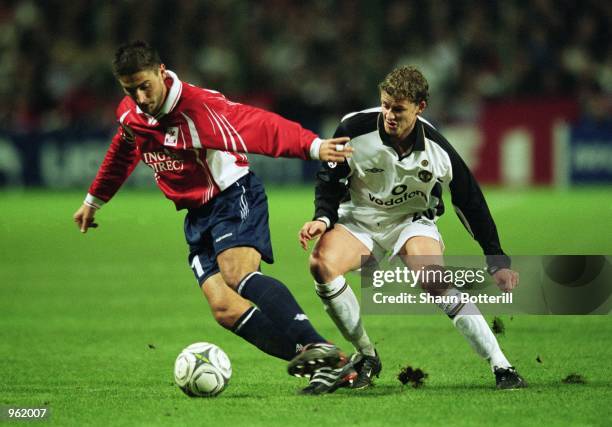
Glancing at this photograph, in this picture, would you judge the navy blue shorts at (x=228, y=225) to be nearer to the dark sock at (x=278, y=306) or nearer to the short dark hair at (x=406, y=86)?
the dark sock at (x=278, y=306)

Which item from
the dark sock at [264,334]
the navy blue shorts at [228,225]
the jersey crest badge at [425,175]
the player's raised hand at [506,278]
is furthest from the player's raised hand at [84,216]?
the player's raised hand at [506,278]

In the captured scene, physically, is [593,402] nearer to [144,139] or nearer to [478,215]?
[478,215]

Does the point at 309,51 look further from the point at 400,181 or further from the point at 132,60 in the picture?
the point at 132,60

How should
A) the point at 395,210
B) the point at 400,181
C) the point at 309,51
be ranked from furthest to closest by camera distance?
the point at 309,51
the point at 395,210
the point at 400,181

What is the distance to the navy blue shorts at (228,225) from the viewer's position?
6066mm

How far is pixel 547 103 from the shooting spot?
20281mm

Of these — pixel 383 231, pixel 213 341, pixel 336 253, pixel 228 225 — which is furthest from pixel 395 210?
pixel 213 341

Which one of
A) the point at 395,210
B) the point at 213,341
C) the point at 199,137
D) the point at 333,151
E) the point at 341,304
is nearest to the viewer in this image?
the point at 333,151

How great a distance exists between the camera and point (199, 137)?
6023 mm

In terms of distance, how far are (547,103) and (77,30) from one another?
876cm

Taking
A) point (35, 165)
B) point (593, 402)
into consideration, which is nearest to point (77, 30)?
point (35, 165)

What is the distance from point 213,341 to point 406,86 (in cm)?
279

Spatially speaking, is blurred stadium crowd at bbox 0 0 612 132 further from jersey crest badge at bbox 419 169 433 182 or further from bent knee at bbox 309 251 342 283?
bent knee at bbox 309 251 342 283

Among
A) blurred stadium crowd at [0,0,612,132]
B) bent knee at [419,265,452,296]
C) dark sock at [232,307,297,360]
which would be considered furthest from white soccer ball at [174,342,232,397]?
blurred stadium crowd at [0,0,612,132]
